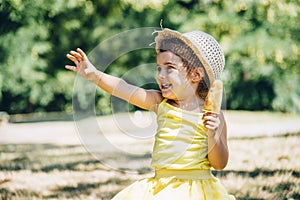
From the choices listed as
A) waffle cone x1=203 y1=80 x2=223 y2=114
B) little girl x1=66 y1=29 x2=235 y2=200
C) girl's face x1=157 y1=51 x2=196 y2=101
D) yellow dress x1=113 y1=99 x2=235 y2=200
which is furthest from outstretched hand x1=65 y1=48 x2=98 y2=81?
waffle cone x1=203 y1=80 x2=223 y2=114

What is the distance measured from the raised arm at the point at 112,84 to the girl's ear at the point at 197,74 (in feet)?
0.73

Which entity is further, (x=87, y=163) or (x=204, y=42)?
(x=87, y=163)

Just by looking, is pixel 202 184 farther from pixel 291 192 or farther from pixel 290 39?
pixel 290 39

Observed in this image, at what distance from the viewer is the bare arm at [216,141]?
7.93ft

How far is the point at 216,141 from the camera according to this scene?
2463 mm

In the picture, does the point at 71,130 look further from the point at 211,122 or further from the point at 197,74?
the point at 211,122

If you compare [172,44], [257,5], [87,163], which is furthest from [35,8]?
[257,5]

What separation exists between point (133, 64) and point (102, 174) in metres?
12.6

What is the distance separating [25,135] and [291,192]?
8.14 metres

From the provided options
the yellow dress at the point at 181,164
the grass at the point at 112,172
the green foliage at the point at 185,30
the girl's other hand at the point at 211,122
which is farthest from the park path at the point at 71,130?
the girl's other hand at the point at 211,122

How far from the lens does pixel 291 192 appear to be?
159 inches

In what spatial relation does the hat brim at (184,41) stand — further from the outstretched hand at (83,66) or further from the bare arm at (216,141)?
the outstretched hand at (83,66)

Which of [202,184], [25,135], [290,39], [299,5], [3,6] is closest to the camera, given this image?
[202,184]

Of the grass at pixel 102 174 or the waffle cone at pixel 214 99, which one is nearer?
the waffle cone at pixel 214 99
